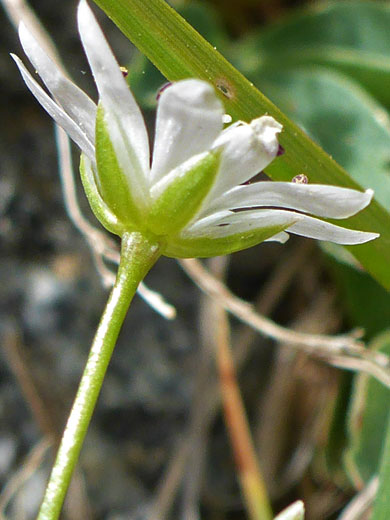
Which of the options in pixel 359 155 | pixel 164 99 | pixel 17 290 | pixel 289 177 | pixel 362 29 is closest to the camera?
pixel 164 99

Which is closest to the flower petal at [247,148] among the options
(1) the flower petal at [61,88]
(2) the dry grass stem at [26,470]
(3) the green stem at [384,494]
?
(1) the flower petal at [61,88]

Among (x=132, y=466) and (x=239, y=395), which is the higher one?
(x=239, y=395)

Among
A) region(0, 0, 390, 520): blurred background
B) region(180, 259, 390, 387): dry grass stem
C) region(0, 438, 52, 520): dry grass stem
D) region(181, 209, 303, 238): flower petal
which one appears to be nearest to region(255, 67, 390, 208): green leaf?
region(0, 0, 390, 520): blurred background

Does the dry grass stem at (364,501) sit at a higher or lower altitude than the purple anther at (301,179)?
lower

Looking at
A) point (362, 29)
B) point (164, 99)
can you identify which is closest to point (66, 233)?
point (362, 29)

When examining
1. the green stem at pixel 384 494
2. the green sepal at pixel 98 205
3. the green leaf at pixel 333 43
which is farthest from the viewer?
the green leaf at pixel 333 43

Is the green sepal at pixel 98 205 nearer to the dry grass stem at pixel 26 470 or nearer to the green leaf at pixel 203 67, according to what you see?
the green leaf at pixel 203 67

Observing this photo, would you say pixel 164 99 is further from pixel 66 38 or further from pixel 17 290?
pixel 66 38
